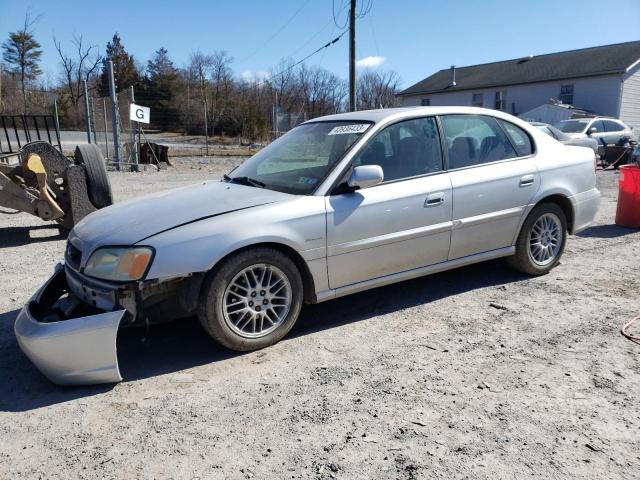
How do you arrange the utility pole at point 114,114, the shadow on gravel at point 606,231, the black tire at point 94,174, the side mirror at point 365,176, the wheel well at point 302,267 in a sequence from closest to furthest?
the wheel well at point 302,267 → the side mirror at point 365,176 → the black tire at point 94,174 → the shadow on gravel at point 606,231 → the utility pole at point 114,114

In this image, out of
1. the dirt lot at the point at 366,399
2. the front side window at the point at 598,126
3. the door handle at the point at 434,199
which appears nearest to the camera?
the dirt lot at the point at 366,399

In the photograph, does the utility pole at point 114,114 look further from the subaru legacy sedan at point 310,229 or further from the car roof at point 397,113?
the car roof at point 397,113

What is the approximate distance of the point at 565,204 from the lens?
5230 mm

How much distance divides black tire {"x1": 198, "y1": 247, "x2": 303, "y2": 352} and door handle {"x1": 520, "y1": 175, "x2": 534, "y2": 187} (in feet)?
7.85

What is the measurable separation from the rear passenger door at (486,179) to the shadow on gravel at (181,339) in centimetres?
56

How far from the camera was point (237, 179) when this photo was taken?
14.9ft

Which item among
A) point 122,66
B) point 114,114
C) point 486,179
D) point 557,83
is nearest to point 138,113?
point 114,114

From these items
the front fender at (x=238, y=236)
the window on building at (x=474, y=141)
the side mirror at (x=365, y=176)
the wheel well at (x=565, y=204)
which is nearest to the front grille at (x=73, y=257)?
the front fender at (x=238, y=236)

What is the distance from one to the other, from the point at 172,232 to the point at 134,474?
1464 mm

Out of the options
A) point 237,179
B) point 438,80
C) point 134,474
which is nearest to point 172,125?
point 438,80

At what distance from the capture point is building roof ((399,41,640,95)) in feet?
105

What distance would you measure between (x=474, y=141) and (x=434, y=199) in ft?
2.84

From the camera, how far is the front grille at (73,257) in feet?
11.8

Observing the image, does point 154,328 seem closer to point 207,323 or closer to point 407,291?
point 207,323
